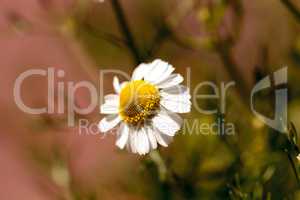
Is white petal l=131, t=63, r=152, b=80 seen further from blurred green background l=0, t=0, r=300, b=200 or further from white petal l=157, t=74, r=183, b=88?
blurred green background l=0, t=0, r=300, b=200

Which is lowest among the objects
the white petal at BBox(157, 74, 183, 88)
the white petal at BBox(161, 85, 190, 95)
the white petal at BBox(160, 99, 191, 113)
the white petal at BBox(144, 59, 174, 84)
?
the white petal at BBox(160, 99, 191, 113)

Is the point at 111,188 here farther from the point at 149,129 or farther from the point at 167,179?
the point at 149,129

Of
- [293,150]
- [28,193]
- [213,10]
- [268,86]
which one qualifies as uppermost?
[213,10]

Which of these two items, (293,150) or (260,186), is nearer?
(293,150)

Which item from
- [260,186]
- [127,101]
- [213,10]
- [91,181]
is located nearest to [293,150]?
[260,186]

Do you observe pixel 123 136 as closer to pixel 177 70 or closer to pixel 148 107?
pixel 148 107

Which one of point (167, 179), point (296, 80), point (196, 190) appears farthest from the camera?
point (296, 80)

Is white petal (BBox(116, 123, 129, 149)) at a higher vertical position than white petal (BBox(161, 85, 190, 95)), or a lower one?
lower

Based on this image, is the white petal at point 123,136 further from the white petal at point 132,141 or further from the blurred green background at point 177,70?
the blurred green background at point 177,70

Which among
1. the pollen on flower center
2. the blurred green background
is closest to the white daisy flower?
the pollen on flower center
